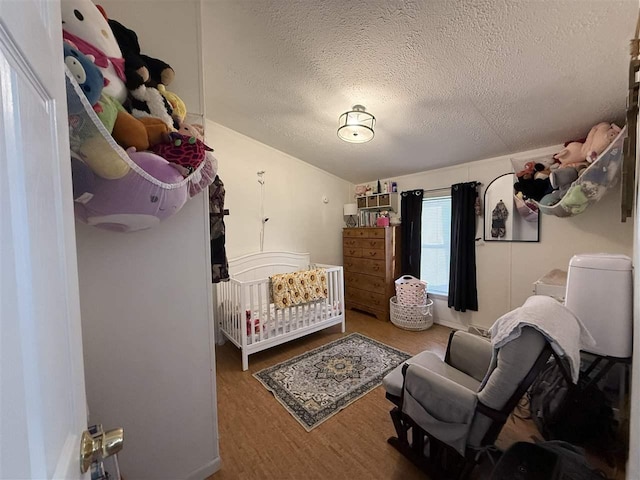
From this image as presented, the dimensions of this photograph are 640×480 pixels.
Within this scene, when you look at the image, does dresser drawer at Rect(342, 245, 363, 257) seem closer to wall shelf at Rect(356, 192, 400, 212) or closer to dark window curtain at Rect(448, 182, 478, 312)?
wall shelf at Rect(356, 192, 400, 212)

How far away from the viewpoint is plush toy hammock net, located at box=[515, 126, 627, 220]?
5.86 ft

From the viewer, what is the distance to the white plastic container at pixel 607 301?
131 cm

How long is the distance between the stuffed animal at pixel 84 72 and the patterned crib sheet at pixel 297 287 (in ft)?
7.19

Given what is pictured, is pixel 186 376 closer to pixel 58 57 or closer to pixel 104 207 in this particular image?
pixel 104 207

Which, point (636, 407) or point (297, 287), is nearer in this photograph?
point (636, 407)

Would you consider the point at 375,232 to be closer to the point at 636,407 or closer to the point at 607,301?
the point at 607,301

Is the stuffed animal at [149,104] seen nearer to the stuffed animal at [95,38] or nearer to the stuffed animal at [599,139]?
the stuffed animal at [95,38]

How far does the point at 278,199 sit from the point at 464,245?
8.35 feet

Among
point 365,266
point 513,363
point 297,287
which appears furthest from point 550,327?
point 365,266

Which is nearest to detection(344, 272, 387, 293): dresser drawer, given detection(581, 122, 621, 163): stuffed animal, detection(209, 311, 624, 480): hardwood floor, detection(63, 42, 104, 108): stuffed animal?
detection(209, 311, 624, 480): hardwood floor

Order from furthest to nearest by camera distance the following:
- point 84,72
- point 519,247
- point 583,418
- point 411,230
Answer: point 411,230
point 519,247
point 583,418
point 84,72

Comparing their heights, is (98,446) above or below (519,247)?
below

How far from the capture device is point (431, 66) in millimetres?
1689

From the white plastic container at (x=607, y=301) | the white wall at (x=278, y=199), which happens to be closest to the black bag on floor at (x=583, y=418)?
the white plastic container at (x=607, y=301)
